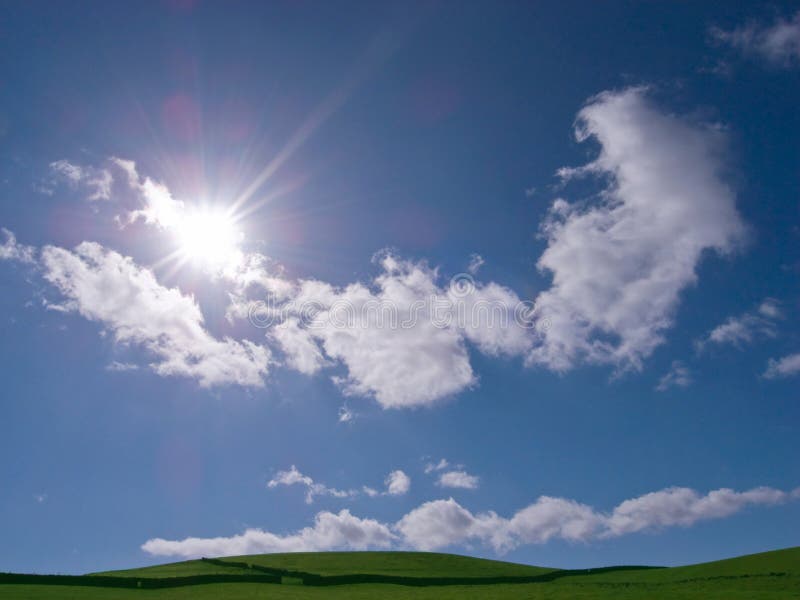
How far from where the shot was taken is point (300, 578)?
69.2m

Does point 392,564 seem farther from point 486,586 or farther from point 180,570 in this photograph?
point 486,586

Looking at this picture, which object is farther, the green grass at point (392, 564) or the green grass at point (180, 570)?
the green grass at point (392, 564)

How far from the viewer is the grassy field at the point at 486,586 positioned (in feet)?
161

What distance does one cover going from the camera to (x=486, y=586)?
6053cm

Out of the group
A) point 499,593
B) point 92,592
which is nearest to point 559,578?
point 499,593

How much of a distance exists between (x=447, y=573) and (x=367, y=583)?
18036 mm

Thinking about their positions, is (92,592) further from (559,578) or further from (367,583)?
(559,578)

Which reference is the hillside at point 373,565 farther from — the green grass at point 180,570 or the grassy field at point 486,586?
the grassy field at point 486,586

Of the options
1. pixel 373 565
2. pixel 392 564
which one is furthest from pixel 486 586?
pixel 392 564

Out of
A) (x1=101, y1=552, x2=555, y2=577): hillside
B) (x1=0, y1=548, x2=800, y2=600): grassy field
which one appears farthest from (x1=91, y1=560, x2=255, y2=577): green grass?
(x1=0, y1=548, x2=800, y2=600): grassy field

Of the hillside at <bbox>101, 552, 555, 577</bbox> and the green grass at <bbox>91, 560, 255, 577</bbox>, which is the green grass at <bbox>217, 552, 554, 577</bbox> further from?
the green grass at <bbox>91, 560, 255, 577</bbox>

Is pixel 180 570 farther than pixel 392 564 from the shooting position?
No

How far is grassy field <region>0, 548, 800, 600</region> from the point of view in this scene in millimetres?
49094

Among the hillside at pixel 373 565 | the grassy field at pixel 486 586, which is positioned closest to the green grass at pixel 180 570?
the hillside at pixel 373 565
